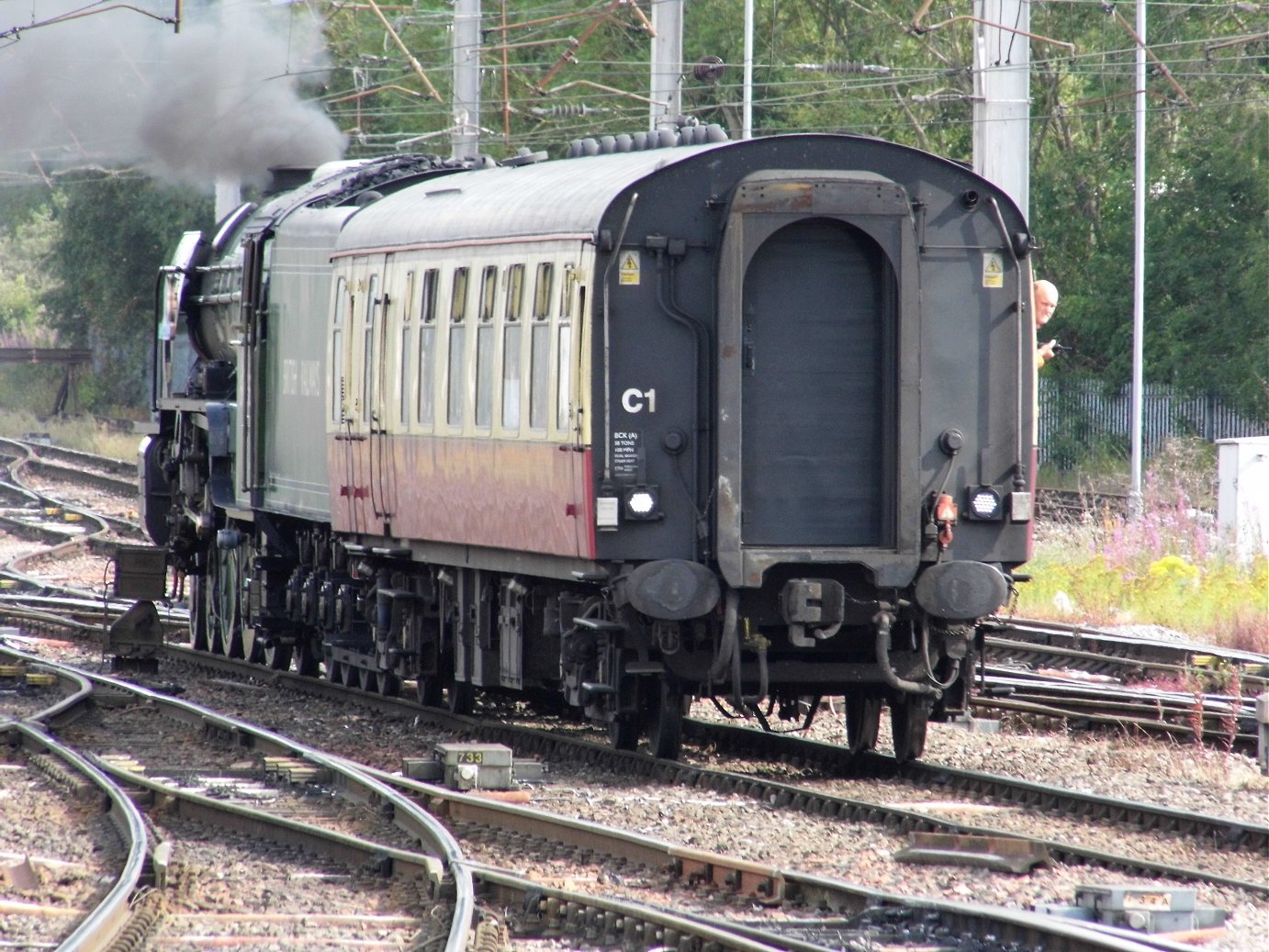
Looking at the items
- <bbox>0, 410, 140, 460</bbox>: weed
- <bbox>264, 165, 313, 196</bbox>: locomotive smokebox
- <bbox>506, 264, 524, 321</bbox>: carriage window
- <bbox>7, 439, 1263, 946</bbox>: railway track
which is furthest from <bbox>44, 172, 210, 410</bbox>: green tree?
<bbox>506, 264, 524, 321</bbox>: carriage window

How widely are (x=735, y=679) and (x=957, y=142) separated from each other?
37.3m

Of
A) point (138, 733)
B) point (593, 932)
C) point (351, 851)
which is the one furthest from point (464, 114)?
point (593, 932)

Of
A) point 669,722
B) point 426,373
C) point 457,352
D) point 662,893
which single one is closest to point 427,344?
point 426,373

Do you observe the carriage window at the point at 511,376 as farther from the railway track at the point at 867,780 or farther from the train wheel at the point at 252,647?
the train wheel at the point at 252,647

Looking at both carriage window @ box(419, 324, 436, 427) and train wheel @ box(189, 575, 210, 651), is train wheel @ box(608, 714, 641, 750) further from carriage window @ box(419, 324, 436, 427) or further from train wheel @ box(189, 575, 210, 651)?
Answer: train wheel @ box(189, 575, 210, 651)

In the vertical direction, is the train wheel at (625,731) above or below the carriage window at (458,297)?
below

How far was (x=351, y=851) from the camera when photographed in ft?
32.0

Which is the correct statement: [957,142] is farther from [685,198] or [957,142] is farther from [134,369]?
[685,198]

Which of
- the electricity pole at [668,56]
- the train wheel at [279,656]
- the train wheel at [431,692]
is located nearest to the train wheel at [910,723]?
the train wheel at [431,692]

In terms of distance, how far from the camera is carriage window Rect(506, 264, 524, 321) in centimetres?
1263

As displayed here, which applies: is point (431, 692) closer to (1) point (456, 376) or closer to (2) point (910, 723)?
(1) point (456, 376)

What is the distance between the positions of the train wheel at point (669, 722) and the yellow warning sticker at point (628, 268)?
7.24 ft

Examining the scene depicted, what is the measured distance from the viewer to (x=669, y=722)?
12.4 metres

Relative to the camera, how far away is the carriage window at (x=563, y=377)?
1190cm
